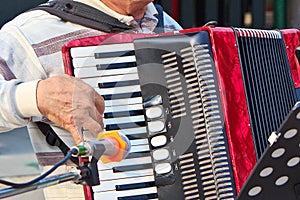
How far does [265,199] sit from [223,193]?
0.35m

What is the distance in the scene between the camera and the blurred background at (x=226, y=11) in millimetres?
6301

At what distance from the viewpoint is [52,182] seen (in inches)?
69.1

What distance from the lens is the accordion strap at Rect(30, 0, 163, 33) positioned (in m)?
2.64

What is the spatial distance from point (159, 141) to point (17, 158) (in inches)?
141

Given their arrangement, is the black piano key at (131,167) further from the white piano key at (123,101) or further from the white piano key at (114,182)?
the white piano key at (123,101)

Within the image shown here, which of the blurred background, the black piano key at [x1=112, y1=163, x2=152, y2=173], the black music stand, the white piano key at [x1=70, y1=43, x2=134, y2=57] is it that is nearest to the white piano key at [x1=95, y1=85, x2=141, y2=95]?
the white piano key at [x1=70, y1=43, x2=134, y2=57]

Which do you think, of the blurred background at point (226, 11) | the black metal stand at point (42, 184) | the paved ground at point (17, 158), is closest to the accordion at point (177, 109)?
the black metal stand at point (42, 184)

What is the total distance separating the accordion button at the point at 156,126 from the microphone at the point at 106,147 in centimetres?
44

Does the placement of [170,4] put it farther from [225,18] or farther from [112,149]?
[112,149]

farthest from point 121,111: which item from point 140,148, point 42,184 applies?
point 42,184

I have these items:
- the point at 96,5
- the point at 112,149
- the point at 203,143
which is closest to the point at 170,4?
the point at 96,5

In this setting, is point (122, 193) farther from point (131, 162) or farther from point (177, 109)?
point (177, 109)

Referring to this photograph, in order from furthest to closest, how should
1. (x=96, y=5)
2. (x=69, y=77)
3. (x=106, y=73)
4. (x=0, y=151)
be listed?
(x=0, y=151), (x=96, y=5), (x=106, y=73), (x=69, y=77)

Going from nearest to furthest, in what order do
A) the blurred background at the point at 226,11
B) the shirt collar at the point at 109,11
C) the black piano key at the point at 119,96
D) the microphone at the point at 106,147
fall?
the microphone at the point at 106,147, the black piano key at the point at 119,96, the shirt collar at the point at 109,11, the blurred background at the point at 226,11
